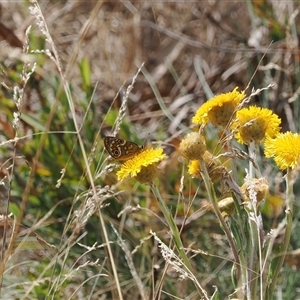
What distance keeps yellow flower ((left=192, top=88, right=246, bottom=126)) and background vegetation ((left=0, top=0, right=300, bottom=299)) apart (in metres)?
0.11

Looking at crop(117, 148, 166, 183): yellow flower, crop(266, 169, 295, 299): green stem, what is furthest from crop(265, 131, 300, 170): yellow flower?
crop(117, 148, 166, 183): yellow flower

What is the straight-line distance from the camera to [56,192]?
1499mm

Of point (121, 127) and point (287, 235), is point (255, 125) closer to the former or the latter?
point (287, 235)

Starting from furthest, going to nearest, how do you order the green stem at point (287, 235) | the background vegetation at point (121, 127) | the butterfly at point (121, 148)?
the background vegetation at point (121, 127) → the butterfly at point (121, 148) → the green stem at point (287, 235)

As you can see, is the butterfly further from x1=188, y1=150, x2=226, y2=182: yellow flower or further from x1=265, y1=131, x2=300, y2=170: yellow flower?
x1=265, y1=131, x2=300, y2=170: yellow flower

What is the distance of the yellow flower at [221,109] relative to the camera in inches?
33.7

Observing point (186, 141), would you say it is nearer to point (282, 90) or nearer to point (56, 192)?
point (56, 192)

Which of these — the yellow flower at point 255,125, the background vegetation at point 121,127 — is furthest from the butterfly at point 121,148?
the yellow flower at point 255,125

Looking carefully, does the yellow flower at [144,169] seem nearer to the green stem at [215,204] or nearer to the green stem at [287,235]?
the green stem at [215,204]

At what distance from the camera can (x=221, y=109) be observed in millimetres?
858

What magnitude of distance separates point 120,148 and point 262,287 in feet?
0.95

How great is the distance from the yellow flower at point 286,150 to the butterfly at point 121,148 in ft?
0.62

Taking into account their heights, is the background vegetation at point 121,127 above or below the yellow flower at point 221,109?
below

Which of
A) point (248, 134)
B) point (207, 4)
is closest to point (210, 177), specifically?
point (248, 134)
